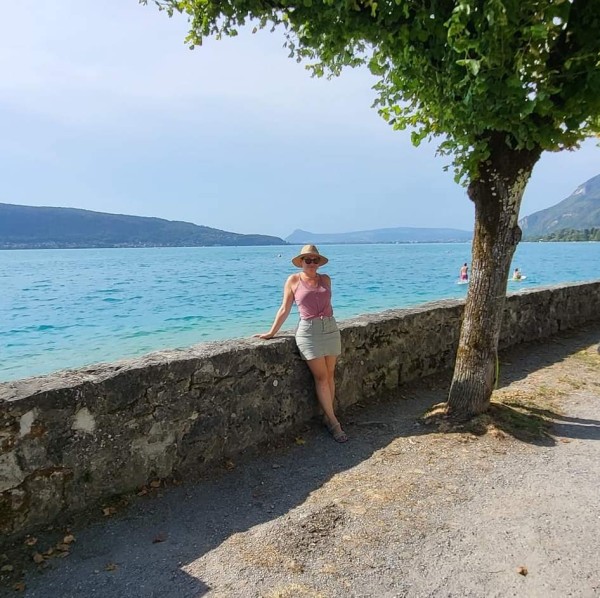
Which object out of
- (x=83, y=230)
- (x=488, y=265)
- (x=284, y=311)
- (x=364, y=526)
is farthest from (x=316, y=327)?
(x=83, y=230)

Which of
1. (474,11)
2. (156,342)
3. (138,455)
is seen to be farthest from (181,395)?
(156,342)

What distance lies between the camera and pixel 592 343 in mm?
8578

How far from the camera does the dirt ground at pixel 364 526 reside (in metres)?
2.85

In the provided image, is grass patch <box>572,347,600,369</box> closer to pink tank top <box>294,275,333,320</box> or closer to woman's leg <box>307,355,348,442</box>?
woman's leg <box>307,355,348,442</box>

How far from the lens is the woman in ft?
16.0

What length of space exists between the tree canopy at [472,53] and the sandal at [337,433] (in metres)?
2.70

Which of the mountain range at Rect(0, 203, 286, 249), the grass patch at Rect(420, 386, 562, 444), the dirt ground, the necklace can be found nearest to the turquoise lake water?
the grass patch at Rect(420, 386, 562, 444)

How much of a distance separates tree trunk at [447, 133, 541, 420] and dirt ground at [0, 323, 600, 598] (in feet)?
1.23

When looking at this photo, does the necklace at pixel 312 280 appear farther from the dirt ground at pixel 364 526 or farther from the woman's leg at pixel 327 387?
the dirt ground at pixel 364 526

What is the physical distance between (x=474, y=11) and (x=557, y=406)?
13.5 ft

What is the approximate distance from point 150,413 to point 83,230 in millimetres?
167694

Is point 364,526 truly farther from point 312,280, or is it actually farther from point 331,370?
point 312,280

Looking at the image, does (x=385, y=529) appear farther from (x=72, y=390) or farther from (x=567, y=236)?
(x=567, y=236)

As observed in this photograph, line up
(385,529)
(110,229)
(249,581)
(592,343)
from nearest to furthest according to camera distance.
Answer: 1. (249,581)
2. (385,529)
3. (592,343)
4. (110,229)
